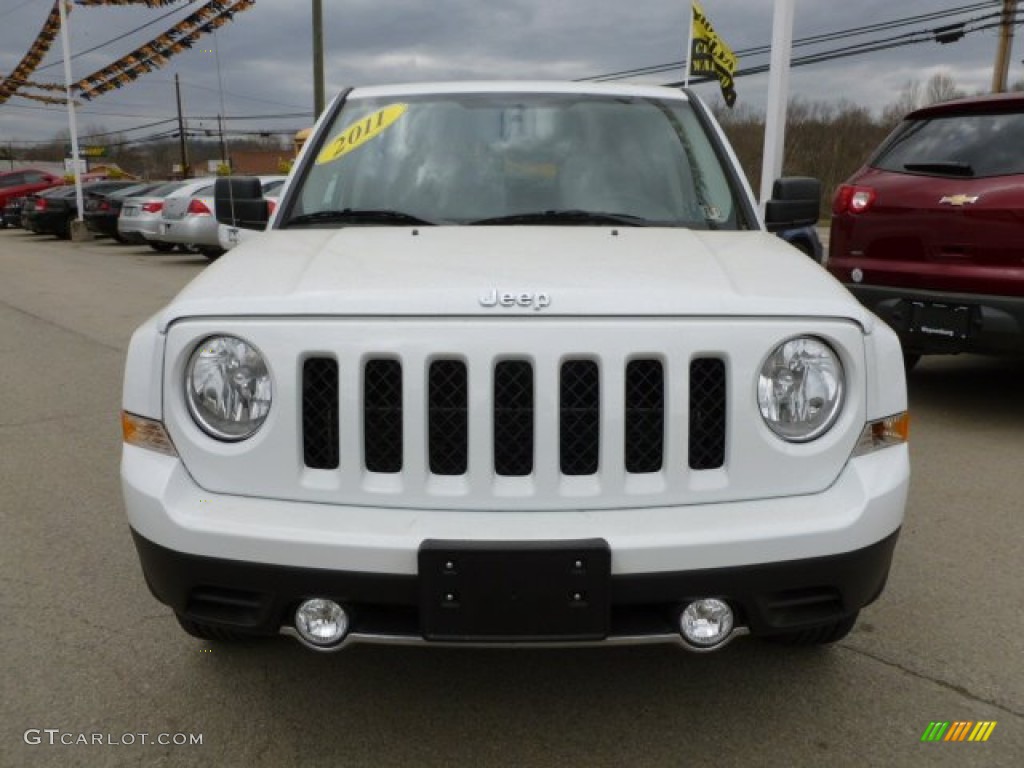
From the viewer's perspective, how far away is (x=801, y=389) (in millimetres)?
2150

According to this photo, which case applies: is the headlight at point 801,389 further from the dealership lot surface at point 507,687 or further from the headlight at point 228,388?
the headlight at point 228,388

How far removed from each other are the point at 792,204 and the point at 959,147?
89.3 inches

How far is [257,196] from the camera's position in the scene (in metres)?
3.84

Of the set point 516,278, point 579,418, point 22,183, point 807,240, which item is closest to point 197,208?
point 807,240

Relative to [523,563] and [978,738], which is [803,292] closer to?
[523,563]

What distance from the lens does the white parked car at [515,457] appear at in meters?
2.00

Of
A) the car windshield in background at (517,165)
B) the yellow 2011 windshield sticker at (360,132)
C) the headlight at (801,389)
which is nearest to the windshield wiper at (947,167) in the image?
the car windshield in background at (517,165)

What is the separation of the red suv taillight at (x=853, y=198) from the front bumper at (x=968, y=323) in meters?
0.48

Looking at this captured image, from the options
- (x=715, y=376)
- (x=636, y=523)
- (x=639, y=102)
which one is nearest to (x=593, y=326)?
(x=715, y=376)

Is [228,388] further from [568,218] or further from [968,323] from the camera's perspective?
[968,323]

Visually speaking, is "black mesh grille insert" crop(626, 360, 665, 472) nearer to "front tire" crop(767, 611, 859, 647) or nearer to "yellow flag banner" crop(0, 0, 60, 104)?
"front tire" crop(767, 611, 859, 647)

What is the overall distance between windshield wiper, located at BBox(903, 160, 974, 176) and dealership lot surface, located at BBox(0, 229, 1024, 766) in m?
2.21

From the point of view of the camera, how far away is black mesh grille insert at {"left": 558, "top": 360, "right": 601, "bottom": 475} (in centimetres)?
210

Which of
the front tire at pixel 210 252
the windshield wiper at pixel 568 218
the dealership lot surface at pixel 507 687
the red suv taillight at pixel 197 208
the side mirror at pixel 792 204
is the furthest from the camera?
the front tire at pixel 210 252
